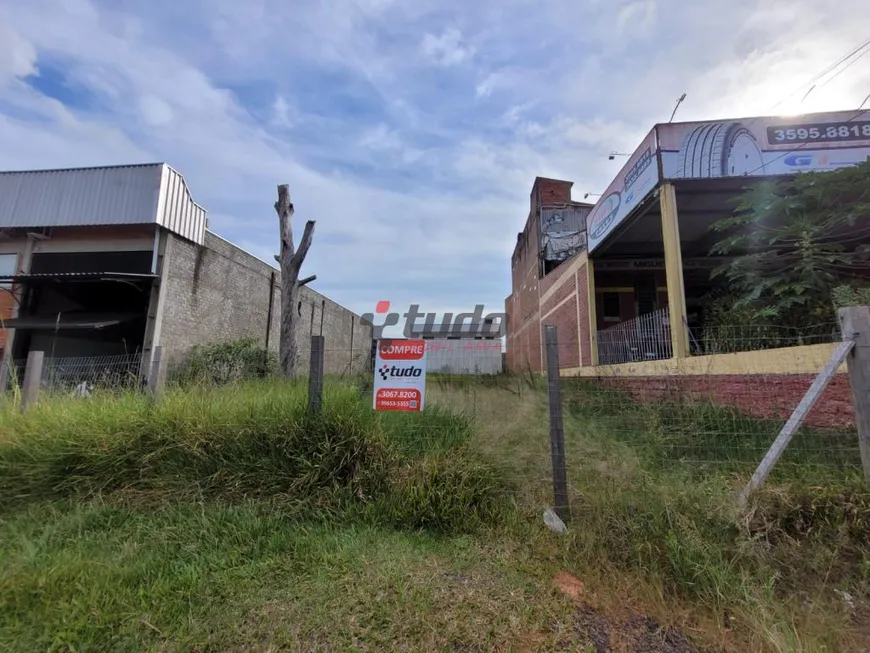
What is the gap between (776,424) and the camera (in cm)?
413

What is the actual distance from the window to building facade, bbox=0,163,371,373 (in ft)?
36.4

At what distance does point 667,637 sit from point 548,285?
17199 mm

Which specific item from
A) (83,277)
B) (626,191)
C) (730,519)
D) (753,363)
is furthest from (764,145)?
(83,277)

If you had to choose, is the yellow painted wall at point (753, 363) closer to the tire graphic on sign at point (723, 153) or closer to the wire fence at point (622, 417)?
the wire fence at point (622, 417)

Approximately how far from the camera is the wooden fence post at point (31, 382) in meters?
4.90

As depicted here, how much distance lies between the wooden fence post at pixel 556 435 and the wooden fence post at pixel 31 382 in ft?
19.2

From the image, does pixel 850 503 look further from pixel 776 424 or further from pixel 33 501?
pixel 33 501

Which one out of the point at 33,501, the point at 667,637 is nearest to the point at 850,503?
the point at 667,637

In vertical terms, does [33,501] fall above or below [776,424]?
below

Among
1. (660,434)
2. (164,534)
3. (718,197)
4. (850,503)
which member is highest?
(718,197)

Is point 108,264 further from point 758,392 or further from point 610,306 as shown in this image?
point 610,306

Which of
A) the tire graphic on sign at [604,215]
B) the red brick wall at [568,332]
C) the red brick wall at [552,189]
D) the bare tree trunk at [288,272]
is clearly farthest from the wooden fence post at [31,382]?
the red brick wall at [552,189]

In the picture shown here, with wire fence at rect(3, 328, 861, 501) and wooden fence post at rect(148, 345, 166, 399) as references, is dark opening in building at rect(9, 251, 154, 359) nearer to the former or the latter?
wooden fence post at rect(148, 345, 166, 399)

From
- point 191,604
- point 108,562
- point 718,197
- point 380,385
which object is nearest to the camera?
point 191,604
